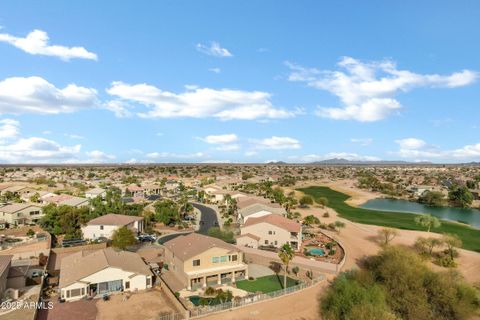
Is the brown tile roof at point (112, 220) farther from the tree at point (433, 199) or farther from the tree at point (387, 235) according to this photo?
the tree at point (433, 199)

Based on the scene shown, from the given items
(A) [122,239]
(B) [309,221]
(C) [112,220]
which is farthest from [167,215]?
(B) [309,221]

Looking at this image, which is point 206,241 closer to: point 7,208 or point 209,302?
point 209,302

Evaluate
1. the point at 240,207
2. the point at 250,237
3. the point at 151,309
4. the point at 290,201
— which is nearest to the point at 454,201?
the point at 290,201

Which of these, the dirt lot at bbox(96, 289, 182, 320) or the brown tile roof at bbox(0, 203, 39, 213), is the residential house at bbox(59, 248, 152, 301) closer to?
the dirt lot at bbox(96, 289, 182, 320)

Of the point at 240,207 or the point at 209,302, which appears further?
the point at 240,207

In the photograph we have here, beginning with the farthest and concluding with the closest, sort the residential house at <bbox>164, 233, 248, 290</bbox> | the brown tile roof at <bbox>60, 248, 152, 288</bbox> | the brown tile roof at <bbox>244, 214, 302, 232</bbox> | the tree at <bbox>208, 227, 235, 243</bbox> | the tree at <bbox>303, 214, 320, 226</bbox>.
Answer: the tree at <bbox>303, 214, 320, 226</bbox>
the tree at <bbox>208, 227, 235, 243</bbox>
the brown tile roof at <bbox>244, 214, 302, 232</bbox>
the residential house at <bbox>164, 233, 248, 290</bbox>
the brown tile roof at <bbox>60, 248, 152, 288</bbox>

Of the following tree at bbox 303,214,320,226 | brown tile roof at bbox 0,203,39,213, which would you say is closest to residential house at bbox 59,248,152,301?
brown tile roof at bbox 0,203,39,213
